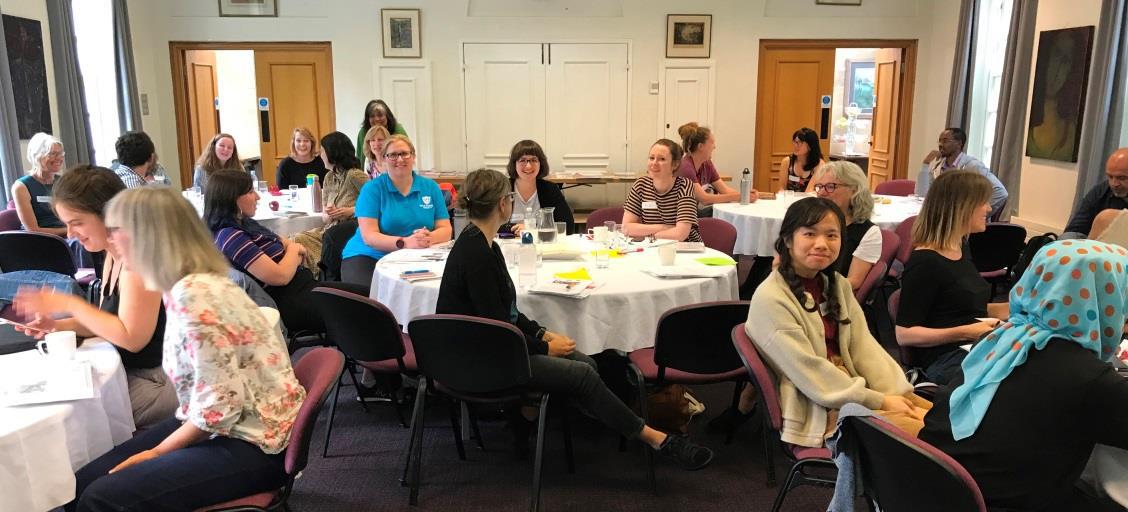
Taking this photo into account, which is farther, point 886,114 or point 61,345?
point 886,114

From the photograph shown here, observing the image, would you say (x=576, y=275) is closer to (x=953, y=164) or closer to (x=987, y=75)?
(x=953, y=164)

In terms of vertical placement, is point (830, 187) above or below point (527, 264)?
above

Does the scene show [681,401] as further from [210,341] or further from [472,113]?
[472,113]

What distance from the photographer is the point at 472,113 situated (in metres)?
9.32

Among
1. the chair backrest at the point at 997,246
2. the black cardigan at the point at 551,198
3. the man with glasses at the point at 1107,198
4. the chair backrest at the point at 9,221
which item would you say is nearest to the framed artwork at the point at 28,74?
the chair backrest at the point at 9,221

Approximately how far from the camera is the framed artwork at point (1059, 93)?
6.62 metres

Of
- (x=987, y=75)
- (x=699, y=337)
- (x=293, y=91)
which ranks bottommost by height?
(x=699, y=337)

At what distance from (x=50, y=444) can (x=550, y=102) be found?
7.80 meters

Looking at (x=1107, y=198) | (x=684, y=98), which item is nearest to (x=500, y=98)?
(x=684, y=98)

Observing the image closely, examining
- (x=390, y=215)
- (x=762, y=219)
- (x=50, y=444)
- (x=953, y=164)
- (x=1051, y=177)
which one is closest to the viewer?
(x=50, y=444)

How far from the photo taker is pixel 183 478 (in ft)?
6.70

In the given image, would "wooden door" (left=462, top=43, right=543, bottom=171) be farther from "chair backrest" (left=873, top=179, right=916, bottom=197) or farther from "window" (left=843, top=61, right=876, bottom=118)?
"window" (left=843, top=61, right=876, bottom=118)

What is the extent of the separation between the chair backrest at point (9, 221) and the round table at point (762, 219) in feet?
16.5

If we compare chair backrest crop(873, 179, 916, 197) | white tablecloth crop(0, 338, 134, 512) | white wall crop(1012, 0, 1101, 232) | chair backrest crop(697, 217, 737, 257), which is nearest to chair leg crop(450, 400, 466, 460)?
white tablecloth crop(0, 338, 134, 512)
